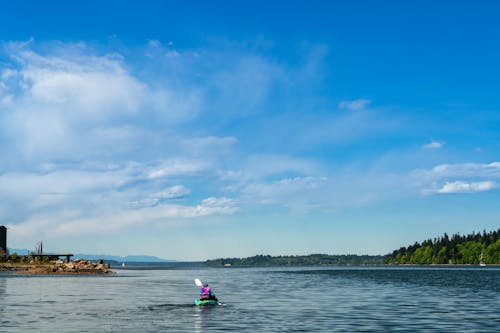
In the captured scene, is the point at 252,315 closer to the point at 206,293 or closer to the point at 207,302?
the point at 207,302

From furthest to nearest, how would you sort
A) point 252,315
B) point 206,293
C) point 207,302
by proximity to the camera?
1. point 206,293
2. point 207,302
3. point 252,315

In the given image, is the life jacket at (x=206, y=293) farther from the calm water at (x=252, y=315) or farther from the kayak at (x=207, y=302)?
the calm water at (x=252, y=315)

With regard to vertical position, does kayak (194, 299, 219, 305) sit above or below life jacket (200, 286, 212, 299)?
below

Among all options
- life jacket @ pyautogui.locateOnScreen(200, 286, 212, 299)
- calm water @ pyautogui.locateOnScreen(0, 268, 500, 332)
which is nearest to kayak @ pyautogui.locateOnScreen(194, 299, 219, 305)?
life jacket @ pyautogui.locateOnScreen(200, 286, 212, 299)

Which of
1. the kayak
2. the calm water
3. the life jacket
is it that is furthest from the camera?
the life jacket

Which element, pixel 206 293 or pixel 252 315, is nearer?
pixel 252 315

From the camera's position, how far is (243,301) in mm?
72312

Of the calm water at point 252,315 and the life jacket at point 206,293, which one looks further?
the life jacket at point 206,293

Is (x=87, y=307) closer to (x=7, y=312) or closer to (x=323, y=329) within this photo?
(x=7, y=312)

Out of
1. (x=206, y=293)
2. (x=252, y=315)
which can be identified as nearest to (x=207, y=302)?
(x=206, y=293)

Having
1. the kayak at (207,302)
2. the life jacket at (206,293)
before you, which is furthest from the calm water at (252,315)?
the life jacket at (206,293)

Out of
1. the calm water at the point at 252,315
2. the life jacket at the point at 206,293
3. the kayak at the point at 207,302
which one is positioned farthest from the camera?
the life jacket at the point at 206,293

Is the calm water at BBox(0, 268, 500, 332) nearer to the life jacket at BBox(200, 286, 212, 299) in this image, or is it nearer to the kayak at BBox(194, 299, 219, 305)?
the kayak at BBox(194, 299, 219, 305)

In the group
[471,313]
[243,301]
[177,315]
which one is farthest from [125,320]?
[471,313]
